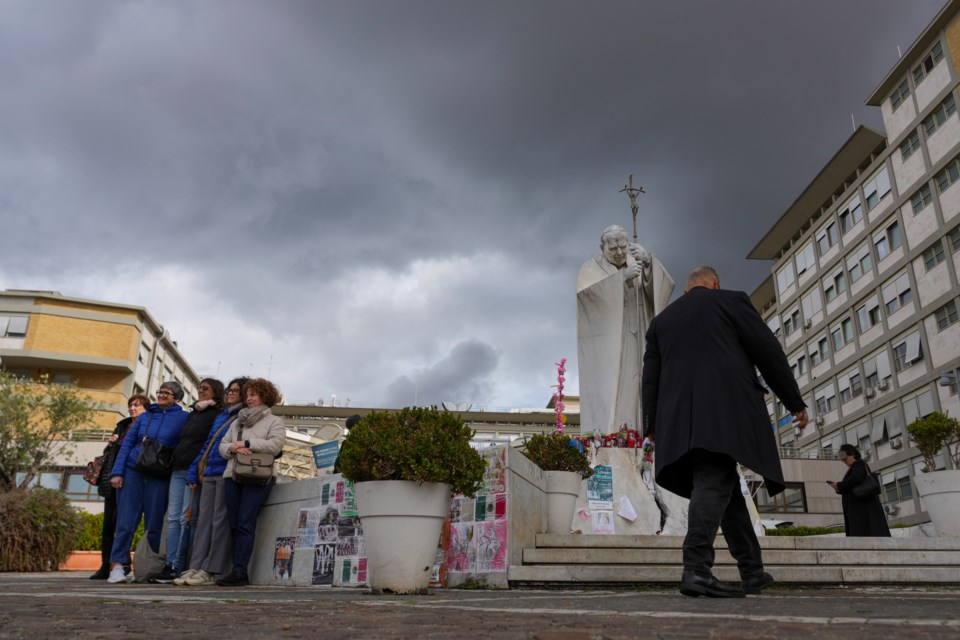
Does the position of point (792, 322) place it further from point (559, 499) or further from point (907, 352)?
point (559, 499)

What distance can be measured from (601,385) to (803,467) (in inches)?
1602

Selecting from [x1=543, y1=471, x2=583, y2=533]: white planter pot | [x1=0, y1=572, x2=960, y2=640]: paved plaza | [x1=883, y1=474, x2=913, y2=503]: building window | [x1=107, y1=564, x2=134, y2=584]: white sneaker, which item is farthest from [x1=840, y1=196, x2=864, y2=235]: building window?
[x1=0, y1=572, x2=960, y2=640]: paved plaza

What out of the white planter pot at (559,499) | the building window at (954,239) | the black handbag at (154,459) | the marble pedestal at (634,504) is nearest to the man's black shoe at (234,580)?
the black handbag at (154,459)

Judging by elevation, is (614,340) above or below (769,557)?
above

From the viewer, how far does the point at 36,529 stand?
12.2 m

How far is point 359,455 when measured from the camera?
532 centimetres

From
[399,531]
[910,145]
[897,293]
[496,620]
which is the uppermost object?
[910,145]

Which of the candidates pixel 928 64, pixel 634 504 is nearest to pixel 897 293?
pixel 928 64

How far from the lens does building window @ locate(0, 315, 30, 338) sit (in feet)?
178

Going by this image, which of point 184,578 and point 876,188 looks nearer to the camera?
point 184,578

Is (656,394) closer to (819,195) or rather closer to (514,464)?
(514,464)

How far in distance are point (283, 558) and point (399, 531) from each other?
332 centimetres

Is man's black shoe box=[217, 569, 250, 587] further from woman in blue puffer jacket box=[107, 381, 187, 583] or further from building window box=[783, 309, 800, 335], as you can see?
building window box=[783, 309, 800, 335]

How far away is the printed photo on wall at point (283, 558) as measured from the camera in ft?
25.9
